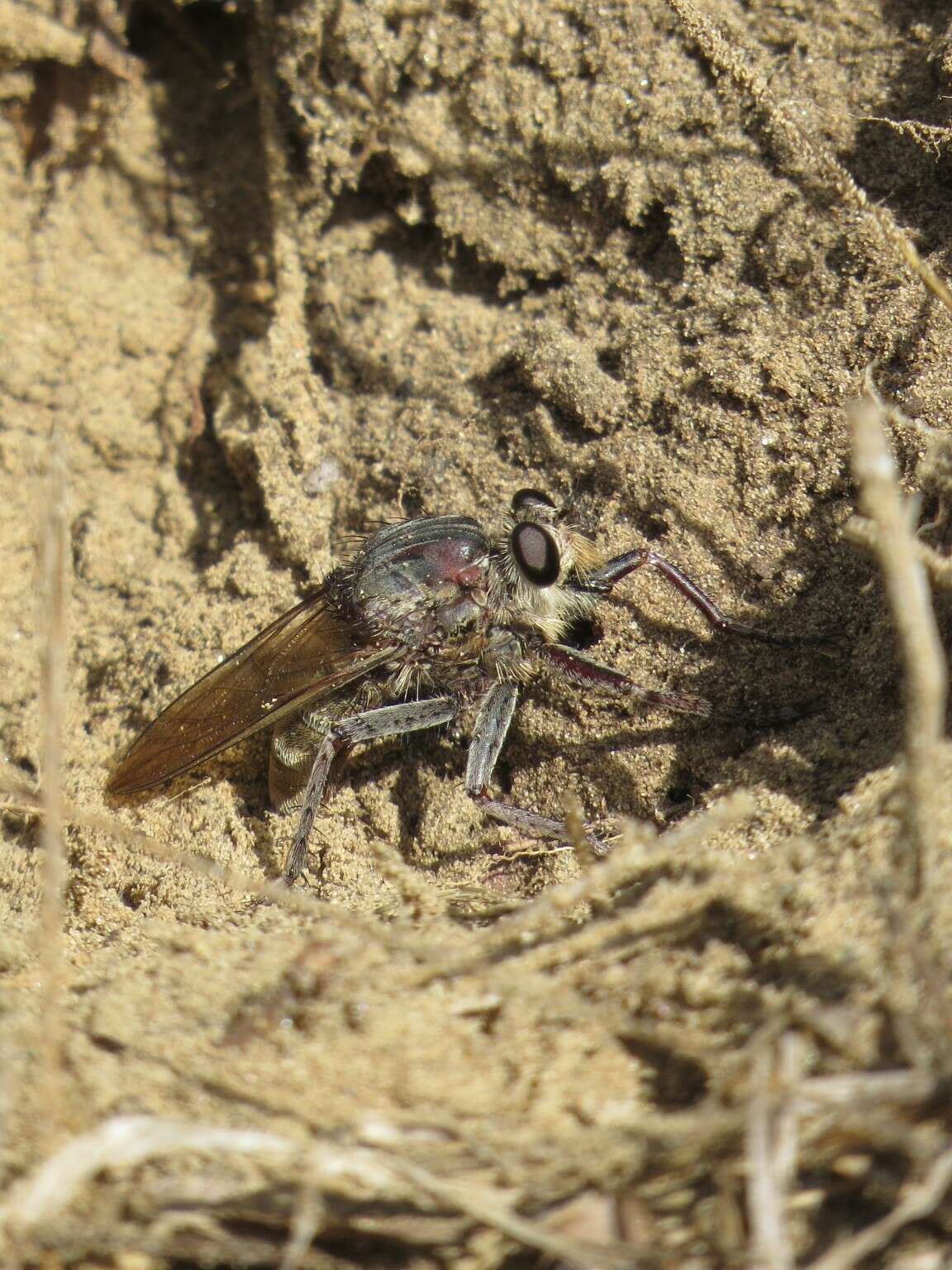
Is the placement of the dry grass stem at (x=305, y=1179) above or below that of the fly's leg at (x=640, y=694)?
below

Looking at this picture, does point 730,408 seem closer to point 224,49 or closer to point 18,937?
point 18,937

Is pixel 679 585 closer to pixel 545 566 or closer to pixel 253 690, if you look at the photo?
pixel 545 566

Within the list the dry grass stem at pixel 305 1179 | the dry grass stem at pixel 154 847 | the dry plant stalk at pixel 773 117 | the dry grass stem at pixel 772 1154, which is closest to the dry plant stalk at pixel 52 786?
the dry grass stem at pixel 305 1179

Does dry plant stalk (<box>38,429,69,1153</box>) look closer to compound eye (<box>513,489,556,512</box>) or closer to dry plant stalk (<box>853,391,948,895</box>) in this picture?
dry plant stalk (<box>853,391,948,895</box>)

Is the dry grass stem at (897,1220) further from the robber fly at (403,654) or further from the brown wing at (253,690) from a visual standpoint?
the brown wing at (253,690)

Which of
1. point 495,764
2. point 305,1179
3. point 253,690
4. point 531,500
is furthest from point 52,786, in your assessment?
point 531,500
